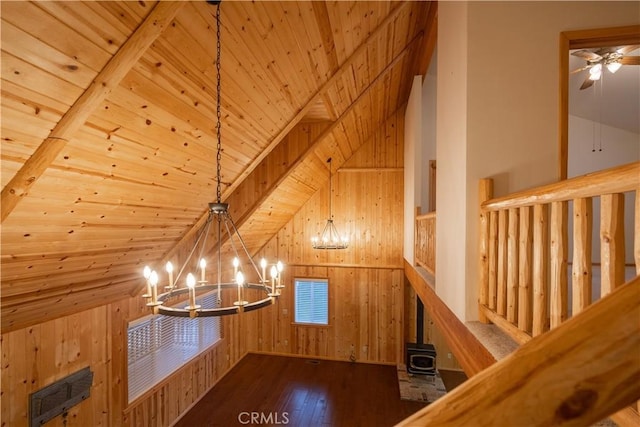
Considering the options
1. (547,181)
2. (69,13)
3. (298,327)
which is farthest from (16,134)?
(298,327)

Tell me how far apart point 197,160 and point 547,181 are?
285 centimetres

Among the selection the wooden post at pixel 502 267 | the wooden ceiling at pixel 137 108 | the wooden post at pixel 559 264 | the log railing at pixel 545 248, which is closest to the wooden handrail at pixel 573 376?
the log railing at pixel 545 248

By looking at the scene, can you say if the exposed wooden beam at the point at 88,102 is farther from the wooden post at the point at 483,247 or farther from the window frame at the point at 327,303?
the window frame at the point at 327,303

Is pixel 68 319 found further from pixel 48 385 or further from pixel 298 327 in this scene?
pixel 298 327

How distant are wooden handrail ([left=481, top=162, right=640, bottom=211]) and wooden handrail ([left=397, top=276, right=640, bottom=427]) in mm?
559

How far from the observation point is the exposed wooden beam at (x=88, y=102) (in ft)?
5.75

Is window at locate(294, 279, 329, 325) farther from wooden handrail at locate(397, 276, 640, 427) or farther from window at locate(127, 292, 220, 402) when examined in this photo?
wooden handrail at locate(397, 276, 640, 427)

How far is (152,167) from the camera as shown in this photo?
9.18 feet

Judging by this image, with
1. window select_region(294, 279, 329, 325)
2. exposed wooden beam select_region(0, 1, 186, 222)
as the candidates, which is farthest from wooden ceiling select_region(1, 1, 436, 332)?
window select_region(294, 279, 329, 325)

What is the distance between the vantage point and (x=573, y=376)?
47 centimetres

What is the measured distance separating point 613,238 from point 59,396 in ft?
16.1

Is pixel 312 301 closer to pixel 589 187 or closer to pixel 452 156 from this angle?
pixel 452 156

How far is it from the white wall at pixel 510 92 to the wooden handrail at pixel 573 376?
1.67m

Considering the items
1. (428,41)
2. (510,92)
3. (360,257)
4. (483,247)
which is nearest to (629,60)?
(428,41)
